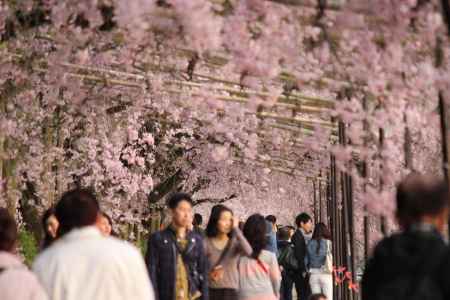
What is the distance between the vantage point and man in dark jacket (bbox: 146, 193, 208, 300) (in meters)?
9.48

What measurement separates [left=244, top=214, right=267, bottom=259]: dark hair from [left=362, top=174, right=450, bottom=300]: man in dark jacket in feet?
16.8

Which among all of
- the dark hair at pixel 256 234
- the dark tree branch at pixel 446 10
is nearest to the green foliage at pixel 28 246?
the dark hair at pixel 256 234

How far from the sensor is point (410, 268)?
4.96 metres

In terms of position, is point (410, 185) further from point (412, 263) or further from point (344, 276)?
point (344, 276)

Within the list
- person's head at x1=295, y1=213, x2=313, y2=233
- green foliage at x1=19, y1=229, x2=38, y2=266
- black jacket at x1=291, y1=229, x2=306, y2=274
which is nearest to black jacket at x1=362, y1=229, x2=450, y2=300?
person's head at x1=295, y1=213, x2=313, y2=233

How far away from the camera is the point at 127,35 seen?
10.8 metres

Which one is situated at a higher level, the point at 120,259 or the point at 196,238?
the point at 196,238

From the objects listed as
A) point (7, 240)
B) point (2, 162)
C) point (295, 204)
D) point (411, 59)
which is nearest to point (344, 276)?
point (2, 162)

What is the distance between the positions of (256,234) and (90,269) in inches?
182

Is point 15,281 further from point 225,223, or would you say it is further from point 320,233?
point 320,233

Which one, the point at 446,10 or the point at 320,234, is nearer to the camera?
the point at 446,10

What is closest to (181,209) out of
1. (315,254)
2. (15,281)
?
(15,281)

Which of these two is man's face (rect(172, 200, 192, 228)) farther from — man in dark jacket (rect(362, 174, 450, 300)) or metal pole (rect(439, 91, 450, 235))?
man in dark jacket (rect(362, 174, 450, 300))

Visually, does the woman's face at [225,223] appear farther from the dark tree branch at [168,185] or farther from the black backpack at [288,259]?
the dark tree branch at [168,185]
